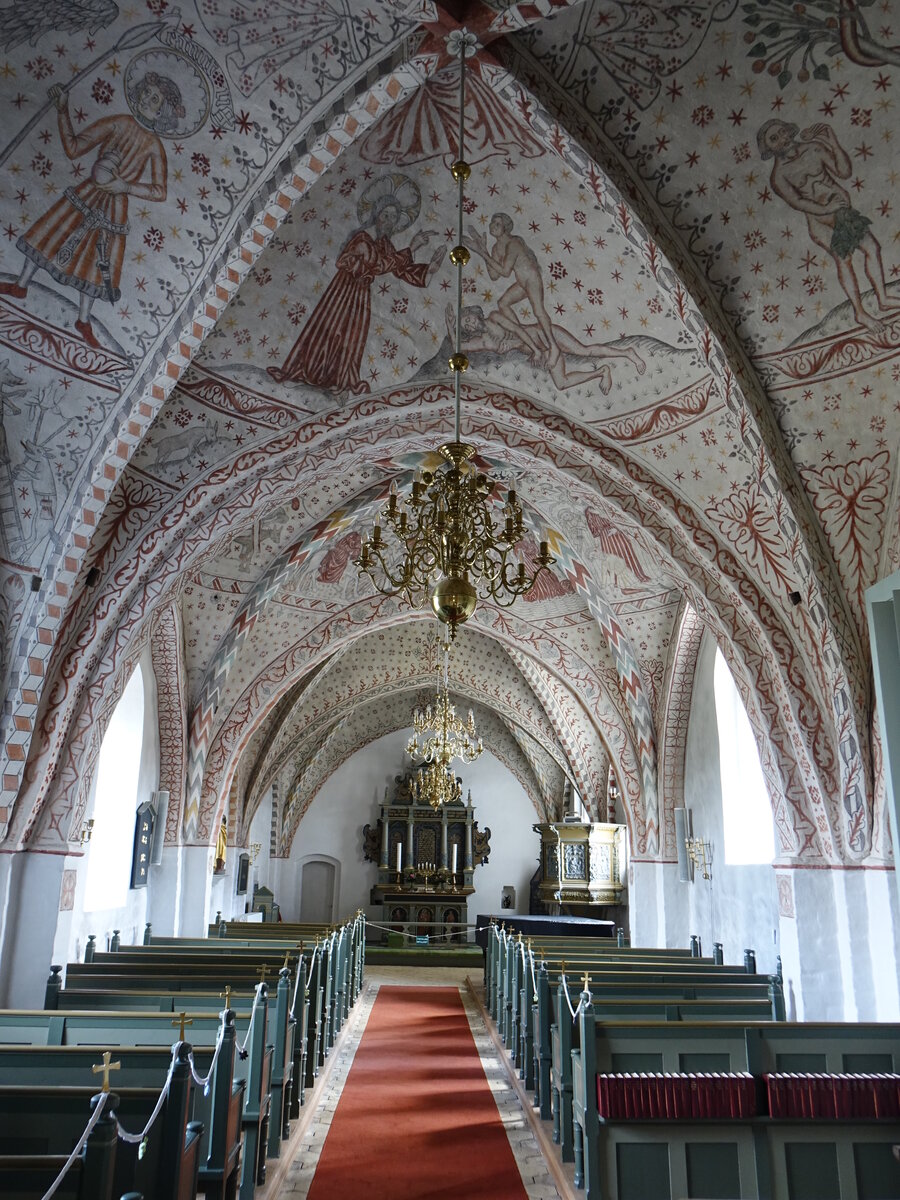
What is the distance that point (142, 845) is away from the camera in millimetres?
13727

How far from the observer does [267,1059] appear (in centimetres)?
639

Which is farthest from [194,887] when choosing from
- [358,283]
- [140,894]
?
[358,283]

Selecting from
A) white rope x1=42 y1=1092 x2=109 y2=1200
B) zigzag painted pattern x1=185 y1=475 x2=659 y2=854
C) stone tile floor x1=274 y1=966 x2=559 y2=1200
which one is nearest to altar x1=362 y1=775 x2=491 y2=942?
stone tile floor x1=274 y1=966 x2=559 y2=1200

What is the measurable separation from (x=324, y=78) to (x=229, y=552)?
7873 millimetres

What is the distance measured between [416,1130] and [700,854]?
7.54 m

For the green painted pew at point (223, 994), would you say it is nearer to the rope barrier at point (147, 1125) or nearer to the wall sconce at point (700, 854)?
the rope barrier at point (147, 1125)

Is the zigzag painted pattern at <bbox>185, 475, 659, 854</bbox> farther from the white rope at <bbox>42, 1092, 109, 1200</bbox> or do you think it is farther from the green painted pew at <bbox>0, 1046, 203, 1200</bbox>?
the white rope at <bbox>42, 1092, 109, 1200</bbox>

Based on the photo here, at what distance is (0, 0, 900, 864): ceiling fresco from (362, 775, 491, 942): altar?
51.5ft

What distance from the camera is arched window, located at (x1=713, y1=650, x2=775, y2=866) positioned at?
12.5m

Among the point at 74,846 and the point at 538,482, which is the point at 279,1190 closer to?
the point at 74,846

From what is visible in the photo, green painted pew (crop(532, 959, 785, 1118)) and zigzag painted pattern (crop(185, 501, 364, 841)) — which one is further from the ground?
zigzag painted pattern (crop(185, 501, 364, 841))

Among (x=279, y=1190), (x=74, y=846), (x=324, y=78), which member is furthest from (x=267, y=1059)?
(x=324, y=78)

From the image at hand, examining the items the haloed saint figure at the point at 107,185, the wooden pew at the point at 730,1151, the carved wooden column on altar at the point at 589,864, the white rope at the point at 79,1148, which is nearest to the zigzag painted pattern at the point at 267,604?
the carved wooden column on altar at the point at 589,864

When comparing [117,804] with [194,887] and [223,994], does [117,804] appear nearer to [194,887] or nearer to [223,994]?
[194,887]
